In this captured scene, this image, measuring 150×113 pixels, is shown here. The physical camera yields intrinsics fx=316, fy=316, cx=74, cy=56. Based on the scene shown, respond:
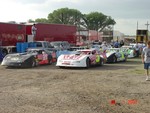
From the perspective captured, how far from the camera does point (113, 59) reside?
22.4 m

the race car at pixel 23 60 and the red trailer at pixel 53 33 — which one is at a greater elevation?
the red trailer at pixel 53 33

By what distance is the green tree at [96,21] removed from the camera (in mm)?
124500

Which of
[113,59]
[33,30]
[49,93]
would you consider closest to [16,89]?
[49,93]

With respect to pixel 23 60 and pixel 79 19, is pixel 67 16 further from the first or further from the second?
pixel 23 60

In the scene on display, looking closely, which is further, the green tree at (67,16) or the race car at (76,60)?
the green tree at (67,16)

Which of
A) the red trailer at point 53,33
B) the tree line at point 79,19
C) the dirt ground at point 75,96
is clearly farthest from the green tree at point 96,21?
the dirt ground at point 75,96

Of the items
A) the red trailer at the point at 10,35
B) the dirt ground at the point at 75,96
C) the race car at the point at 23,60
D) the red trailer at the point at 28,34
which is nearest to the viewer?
the dirt ground at the point at 75,96

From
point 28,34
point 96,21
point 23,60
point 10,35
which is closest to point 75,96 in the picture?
point 23,60

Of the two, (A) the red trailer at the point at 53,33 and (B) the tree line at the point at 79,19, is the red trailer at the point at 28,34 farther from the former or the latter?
(B) the tree line at the point at 79,19

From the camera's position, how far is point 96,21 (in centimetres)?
12738

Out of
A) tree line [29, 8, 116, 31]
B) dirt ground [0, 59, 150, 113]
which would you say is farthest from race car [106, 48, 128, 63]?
tree line [29, 8, 116, 31]

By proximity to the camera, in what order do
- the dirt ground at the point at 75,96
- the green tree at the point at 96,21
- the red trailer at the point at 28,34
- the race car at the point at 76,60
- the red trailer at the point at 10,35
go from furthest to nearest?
the green tree at the point at 96,21, the red trailer at the point at 28,34, the red trailer at the point at 10,35, the race car at the point at 76,60, the dirt ground at the point at 75,96

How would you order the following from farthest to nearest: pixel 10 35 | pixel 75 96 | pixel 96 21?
1. pixel 96 21
2. pixel 10 35
3. pixel 75 96

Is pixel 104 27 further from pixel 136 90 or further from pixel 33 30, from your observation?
pixel 136 90
